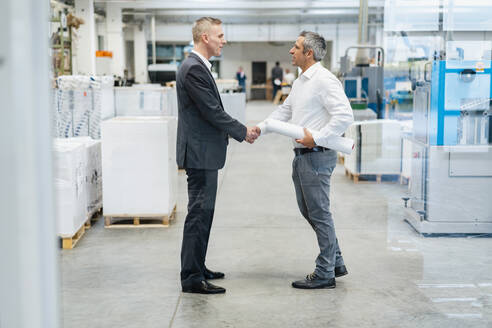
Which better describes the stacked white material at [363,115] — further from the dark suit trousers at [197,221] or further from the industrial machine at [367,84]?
the dark suit trousers at [197,221]

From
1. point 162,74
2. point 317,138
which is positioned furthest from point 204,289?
point 162,74

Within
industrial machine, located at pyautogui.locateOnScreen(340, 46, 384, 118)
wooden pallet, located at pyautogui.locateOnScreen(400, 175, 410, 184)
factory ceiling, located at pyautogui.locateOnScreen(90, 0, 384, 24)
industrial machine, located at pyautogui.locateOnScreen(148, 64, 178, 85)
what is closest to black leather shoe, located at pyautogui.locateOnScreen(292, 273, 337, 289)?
wooden pallet, located at pyautogui.locateOnScreen(400, 175, 410, 184)

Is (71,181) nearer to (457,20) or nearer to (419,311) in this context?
(419,311)

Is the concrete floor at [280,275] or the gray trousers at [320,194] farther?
the gray trousers at [320,194]

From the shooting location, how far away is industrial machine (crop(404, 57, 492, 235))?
12.9 feet

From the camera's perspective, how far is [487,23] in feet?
13.2

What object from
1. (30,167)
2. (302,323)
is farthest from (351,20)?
(30,167)

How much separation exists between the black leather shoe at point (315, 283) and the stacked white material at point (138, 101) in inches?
122

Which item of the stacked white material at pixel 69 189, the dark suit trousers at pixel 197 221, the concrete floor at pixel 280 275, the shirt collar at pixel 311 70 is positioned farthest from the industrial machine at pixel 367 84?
the dark suit trousers at pixel 197 221

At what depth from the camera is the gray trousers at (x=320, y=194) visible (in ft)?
9.84

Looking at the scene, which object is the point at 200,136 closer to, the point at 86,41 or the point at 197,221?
the point at 197,221

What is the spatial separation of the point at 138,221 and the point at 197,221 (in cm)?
141

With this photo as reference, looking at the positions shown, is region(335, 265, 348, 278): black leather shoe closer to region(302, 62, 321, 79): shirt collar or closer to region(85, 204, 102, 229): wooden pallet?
region(302, 62, 321, 79): shirt collar

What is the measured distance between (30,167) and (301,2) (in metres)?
13.2
